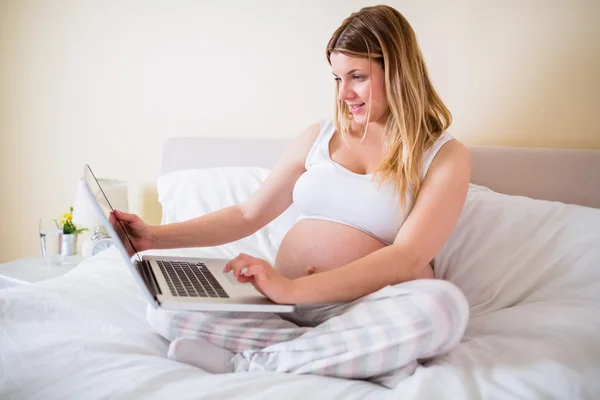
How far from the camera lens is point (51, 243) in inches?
89.0

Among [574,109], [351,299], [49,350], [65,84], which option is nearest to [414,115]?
[351,299]

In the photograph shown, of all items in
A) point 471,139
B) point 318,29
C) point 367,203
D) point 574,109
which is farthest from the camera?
point 318,29

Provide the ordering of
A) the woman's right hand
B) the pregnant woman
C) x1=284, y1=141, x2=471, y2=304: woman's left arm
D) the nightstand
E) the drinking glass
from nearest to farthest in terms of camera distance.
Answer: the pregnant woman, x1=284, y1=141, x2=471, y2=304: woman's left arm, the woman's right hand, the nightstand, the drinking glass

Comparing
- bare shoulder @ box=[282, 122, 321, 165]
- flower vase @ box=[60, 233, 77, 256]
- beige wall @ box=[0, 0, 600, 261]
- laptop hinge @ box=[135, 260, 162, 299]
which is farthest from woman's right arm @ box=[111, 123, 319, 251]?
flower vase @ box=[60, 233, 77, 256]

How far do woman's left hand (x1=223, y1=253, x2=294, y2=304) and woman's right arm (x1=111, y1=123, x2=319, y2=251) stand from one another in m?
0.35

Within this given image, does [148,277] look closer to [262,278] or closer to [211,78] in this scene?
[262,278]

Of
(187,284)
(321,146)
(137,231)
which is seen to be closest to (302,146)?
(321,146)

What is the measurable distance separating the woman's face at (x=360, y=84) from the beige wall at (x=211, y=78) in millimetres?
676

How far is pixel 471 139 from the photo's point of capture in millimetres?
1957

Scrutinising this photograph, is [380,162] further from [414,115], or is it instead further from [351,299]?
[351,299]

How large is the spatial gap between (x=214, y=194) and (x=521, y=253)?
973 mm

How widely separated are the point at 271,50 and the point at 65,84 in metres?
0.97

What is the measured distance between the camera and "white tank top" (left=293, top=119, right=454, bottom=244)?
4.27ft

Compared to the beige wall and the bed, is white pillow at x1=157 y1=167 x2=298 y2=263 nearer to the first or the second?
the bed
